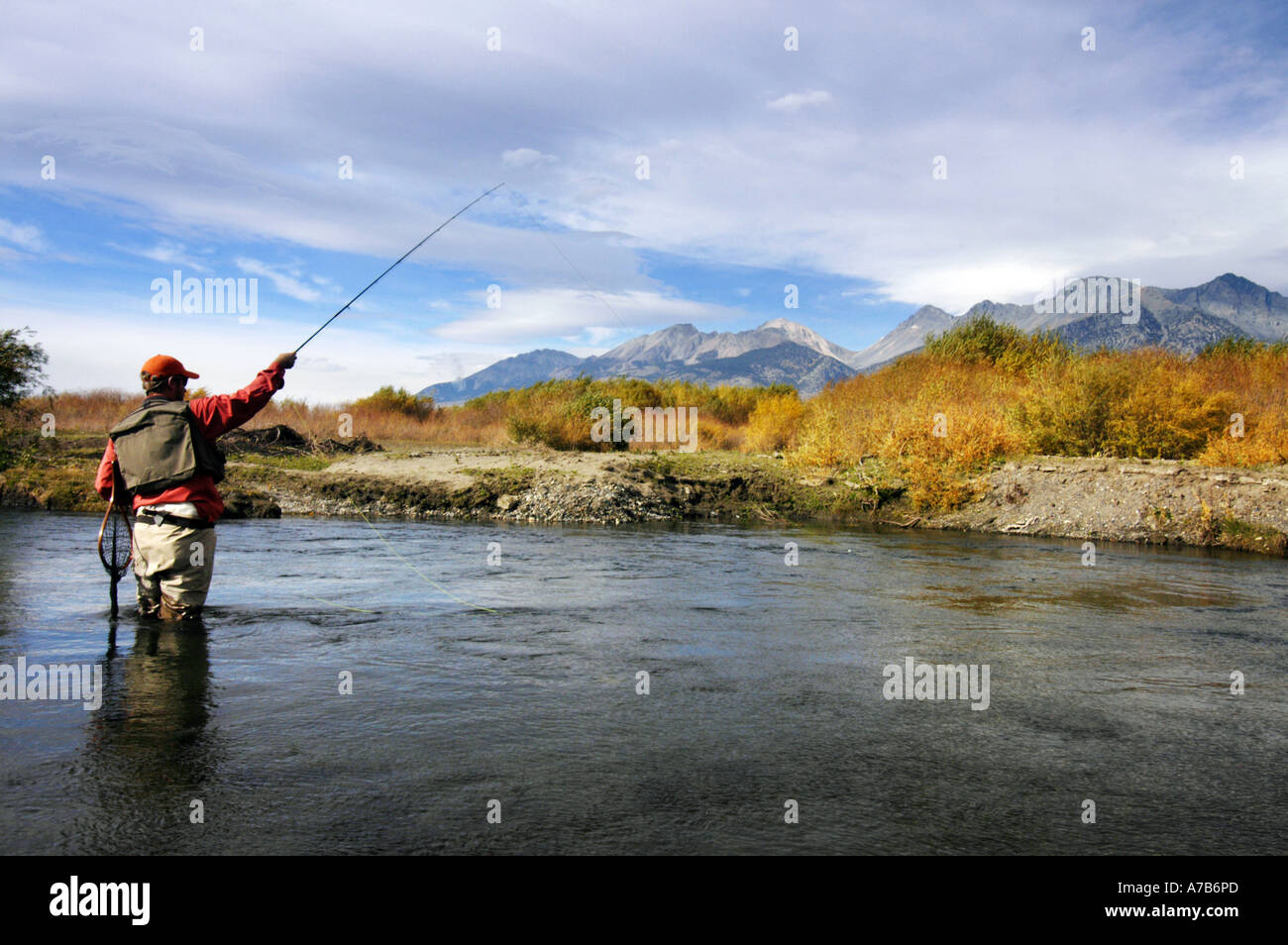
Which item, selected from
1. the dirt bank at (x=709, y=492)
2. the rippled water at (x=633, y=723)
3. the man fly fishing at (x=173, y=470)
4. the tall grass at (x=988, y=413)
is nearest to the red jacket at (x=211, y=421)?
the man fly fishing at (x=173, y=470)

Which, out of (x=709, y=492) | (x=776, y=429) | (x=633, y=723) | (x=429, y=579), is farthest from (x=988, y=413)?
(x=633, y=723)

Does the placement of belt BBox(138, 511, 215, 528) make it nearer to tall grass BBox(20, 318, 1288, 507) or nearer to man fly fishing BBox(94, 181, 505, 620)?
man fly fishing BBox(94, 181, 505, 620)

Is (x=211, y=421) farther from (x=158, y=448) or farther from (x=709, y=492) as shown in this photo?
(x=709, y=492)

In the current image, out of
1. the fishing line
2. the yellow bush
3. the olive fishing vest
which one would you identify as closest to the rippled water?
the fishing line

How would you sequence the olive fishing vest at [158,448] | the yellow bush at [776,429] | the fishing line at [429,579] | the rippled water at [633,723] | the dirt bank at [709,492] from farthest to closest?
the yellow bush at [776,429], the dirt bank at [709,492], the fishing line at [429,579], the olive fishing vest at [158,448], the rippled water at [633,723]

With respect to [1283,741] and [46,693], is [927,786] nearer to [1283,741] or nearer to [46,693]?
[1283,741]

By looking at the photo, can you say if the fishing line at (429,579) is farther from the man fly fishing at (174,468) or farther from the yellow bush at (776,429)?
the yellow bush at (776,429)

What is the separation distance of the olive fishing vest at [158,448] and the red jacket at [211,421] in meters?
0.11

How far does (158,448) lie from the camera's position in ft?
26.1

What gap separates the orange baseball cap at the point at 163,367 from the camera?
320 inches

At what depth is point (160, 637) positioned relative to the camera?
8.45 metres

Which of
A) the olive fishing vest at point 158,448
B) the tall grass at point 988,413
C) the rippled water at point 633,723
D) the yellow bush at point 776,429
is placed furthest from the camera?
the yellow bush at point 776,429

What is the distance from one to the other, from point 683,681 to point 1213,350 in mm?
35187
